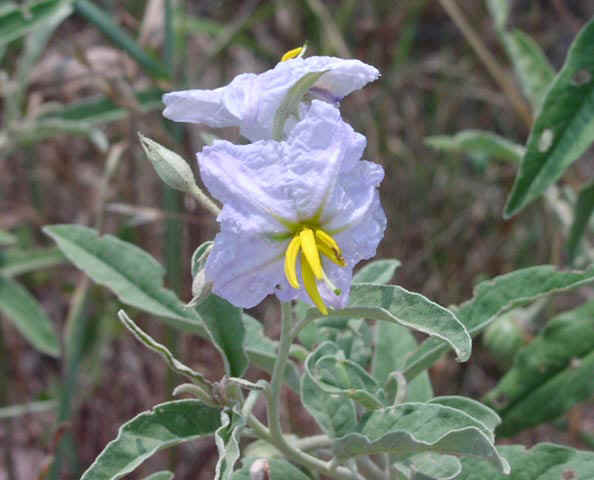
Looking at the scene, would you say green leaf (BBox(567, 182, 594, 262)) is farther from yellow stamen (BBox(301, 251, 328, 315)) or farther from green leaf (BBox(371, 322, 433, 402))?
yellow stamen (BBox(301, 251, 328, 315))

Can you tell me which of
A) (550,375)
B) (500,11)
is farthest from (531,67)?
(550,375)

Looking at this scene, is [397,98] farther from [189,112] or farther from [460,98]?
[189,112]

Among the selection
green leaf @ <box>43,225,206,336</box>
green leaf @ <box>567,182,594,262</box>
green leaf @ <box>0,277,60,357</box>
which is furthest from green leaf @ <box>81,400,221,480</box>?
green leaf @ <box>0,277,60,357</box>

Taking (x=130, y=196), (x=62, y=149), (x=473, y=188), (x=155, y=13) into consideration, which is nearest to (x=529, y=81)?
(x=473, y=188)

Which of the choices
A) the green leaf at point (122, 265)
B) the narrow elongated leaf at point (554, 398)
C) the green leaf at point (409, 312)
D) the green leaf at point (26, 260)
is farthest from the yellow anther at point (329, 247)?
the green leaf at point (26, 260)

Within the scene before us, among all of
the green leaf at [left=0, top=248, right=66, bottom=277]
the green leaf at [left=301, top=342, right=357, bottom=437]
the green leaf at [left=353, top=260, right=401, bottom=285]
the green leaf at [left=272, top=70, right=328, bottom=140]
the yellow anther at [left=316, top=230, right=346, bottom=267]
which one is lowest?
the green leaf at [left=0, top=248, right=66, bottom=277]
